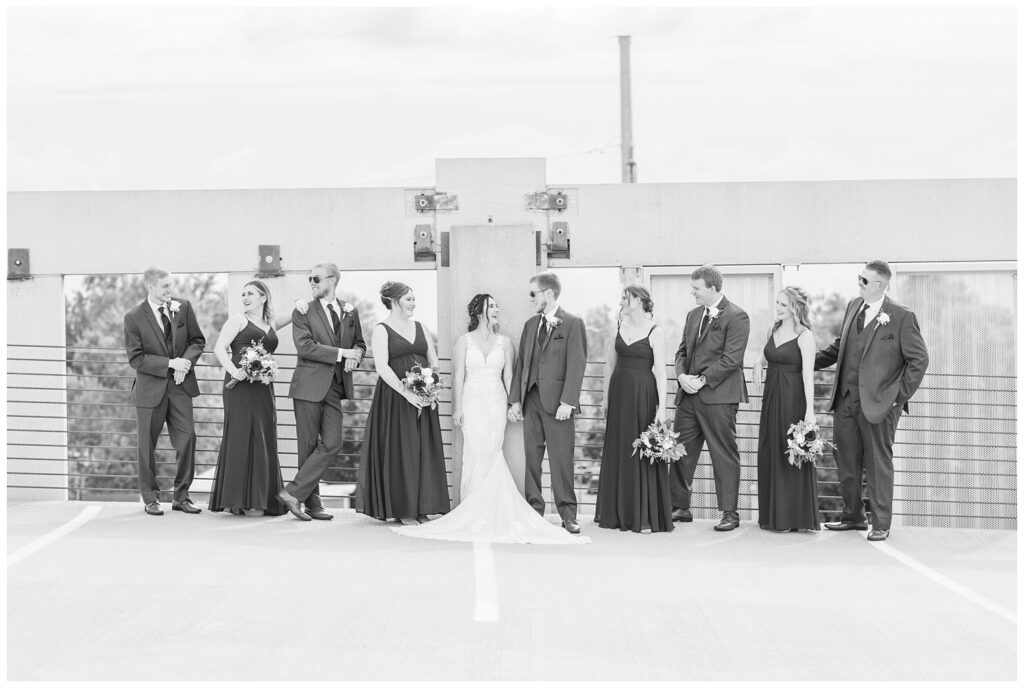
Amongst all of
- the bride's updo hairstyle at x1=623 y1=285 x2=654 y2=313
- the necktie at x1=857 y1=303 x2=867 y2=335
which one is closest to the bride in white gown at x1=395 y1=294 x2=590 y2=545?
the bride's updo hairstyle at x1=623 y1=285 x2=654 y2=313

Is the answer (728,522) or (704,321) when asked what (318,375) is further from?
(728,522)

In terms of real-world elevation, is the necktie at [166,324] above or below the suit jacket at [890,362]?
above

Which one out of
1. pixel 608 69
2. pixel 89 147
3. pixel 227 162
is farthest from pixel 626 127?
pixel 89 147

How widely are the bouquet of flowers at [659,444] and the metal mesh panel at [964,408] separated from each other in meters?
3.41

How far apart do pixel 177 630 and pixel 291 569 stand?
4.95 ft

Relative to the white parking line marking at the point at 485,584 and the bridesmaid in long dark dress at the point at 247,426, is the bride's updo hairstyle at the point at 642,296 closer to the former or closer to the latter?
the white parking line marking at the point at 485,584

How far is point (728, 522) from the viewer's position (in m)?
9.22

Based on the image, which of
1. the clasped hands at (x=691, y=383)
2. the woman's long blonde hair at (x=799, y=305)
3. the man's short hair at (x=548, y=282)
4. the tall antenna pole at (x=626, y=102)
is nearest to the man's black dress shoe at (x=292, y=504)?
the man's short hair at (x=548, y=282)

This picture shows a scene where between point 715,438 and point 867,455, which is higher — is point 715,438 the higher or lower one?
the higher one

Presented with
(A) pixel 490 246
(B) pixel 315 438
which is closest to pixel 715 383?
(A) pixel 490 246

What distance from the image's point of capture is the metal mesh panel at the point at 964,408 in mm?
11305

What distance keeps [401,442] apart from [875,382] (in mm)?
3486

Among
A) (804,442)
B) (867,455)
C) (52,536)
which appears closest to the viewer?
(52,536)

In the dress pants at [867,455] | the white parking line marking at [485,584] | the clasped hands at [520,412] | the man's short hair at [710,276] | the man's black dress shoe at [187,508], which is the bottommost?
the white parking line marking at [485,584]
